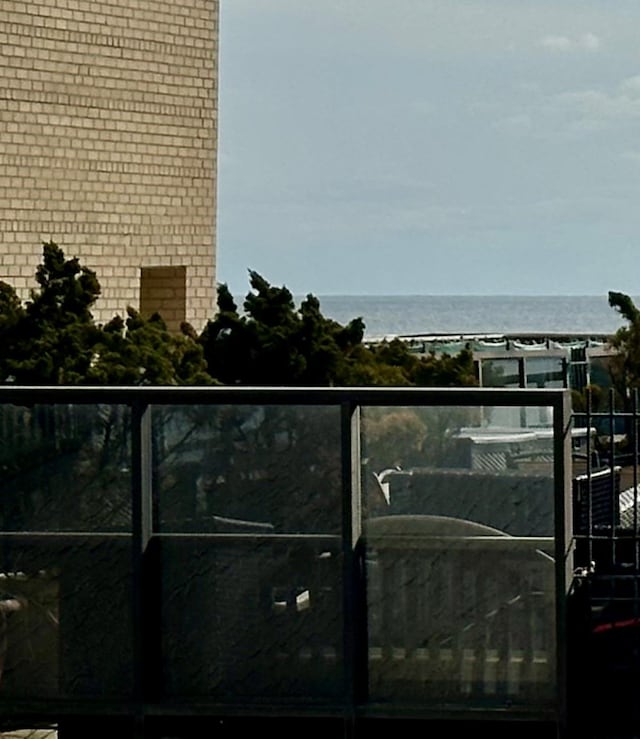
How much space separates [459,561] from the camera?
19.4 feet

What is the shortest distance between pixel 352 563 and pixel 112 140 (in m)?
33.8

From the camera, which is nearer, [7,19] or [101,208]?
[7,19]

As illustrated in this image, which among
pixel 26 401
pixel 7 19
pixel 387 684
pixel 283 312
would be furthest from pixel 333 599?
pixel 7 19

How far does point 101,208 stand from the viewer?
127ft

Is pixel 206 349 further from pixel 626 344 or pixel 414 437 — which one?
pixel 414 437

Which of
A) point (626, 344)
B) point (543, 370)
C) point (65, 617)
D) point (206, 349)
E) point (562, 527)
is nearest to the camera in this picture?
point (562, 527)

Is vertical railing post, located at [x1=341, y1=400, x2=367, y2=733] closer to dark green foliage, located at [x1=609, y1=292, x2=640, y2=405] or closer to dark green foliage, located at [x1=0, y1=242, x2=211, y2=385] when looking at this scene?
dark green foliage, located at [x1=0, y1=242, x2=211, y2=385]

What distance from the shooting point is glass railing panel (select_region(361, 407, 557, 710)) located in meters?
5.86

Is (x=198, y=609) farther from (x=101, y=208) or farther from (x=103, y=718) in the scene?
(x=101, y=208)

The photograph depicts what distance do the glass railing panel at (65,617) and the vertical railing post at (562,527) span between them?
1345 millimetres

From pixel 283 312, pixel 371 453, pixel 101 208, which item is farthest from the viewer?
pixel 101 208

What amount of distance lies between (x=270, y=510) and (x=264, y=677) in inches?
21.2

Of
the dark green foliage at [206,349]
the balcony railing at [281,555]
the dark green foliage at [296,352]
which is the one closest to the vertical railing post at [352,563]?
the balcony railing at [281,555]

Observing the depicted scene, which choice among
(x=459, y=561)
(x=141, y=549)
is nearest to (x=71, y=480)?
(x=141, y=549)
